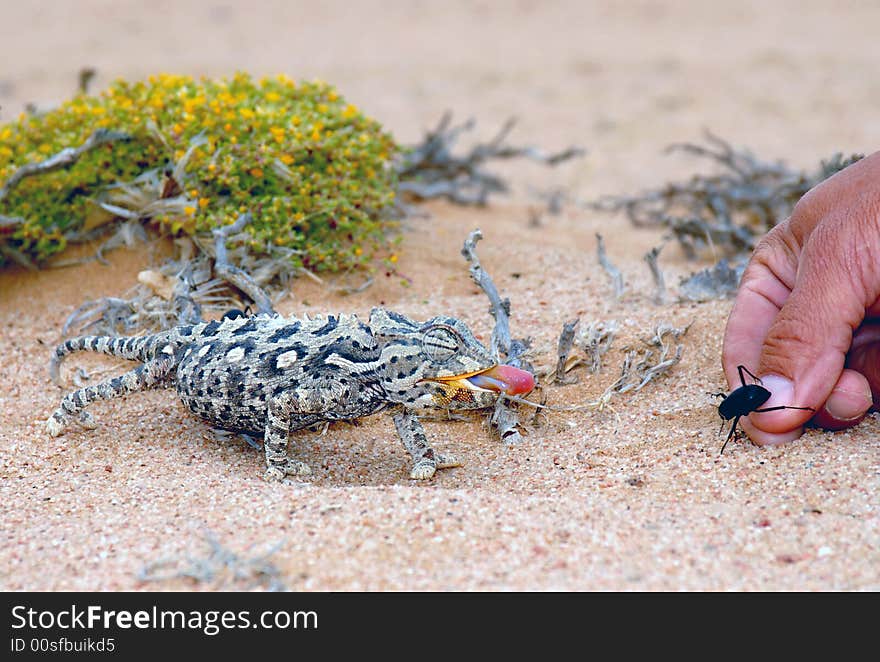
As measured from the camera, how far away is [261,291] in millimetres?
5254

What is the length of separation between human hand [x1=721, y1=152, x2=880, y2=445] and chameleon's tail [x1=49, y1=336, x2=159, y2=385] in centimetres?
267

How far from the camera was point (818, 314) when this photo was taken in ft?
11.5

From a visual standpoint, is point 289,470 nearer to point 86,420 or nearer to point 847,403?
point 86,420

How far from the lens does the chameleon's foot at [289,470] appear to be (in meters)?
4.08

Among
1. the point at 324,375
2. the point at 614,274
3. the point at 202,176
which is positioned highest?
the point at 202,176

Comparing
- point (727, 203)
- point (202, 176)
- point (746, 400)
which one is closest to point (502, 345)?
point (746, 400)

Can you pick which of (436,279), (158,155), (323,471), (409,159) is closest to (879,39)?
(409,159)

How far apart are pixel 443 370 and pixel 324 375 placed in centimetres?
55

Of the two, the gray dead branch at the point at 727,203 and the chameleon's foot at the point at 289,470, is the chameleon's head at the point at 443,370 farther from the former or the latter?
the gray dead branch at the point at 727,203

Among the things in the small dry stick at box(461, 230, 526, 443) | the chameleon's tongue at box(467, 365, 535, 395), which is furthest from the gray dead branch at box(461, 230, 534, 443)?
the chameleon's tongue at box(467, 365, 535, 395)

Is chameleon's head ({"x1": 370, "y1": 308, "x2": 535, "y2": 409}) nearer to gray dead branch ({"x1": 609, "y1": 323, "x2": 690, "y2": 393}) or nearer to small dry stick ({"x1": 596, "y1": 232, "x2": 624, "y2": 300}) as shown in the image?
gray dead branch ({"x1": 609, "y1": 323, "x2": 690, "y2": 393})

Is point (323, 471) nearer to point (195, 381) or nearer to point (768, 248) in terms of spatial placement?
point (195, 381)

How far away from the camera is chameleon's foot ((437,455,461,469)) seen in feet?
13.7

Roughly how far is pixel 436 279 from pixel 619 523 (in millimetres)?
2985
